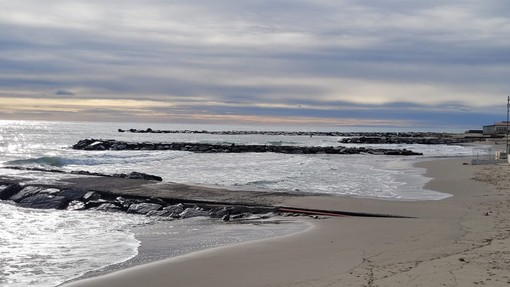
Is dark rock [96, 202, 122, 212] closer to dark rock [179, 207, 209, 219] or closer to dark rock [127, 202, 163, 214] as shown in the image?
dark rock [127, 202, 163, 214]

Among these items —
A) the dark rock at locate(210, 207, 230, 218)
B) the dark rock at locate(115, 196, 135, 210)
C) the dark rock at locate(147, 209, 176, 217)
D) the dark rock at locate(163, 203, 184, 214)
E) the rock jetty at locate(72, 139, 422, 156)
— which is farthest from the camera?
the rock jetty at locate(72, 139, 422, 156)

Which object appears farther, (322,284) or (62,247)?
(62,247)

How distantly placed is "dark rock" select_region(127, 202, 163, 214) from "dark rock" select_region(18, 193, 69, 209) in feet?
7.75

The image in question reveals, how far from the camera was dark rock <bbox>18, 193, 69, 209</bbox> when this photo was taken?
52.8ft

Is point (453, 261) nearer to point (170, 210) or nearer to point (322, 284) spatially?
point (322, 284)

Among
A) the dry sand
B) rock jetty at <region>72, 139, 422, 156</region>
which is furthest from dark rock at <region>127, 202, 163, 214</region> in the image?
rock jetty at <region>72, 139, 422, 156</region>

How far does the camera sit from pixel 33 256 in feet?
31.1

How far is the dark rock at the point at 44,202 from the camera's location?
634 inches

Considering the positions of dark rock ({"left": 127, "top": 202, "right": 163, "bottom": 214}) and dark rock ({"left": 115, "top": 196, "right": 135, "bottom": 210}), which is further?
dark rock ({"left": 115, "top": 196, "right": 135, "bottom": 210})

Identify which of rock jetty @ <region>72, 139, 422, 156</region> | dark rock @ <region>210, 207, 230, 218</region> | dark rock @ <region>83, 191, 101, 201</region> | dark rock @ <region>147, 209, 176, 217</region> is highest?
rock jetty @ <region>72, 139, 422, 156</region>

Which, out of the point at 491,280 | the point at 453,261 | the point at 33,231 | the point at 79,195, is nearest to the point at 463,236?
the point at 453,261

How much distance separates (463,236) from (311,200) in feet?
21.0

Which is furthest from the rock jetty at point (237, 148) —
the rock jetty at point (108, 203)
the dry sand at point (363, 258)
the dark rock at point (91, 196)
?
the dry sand at point (363, 258)

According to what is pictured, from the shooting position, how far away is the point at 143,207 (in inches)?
610
